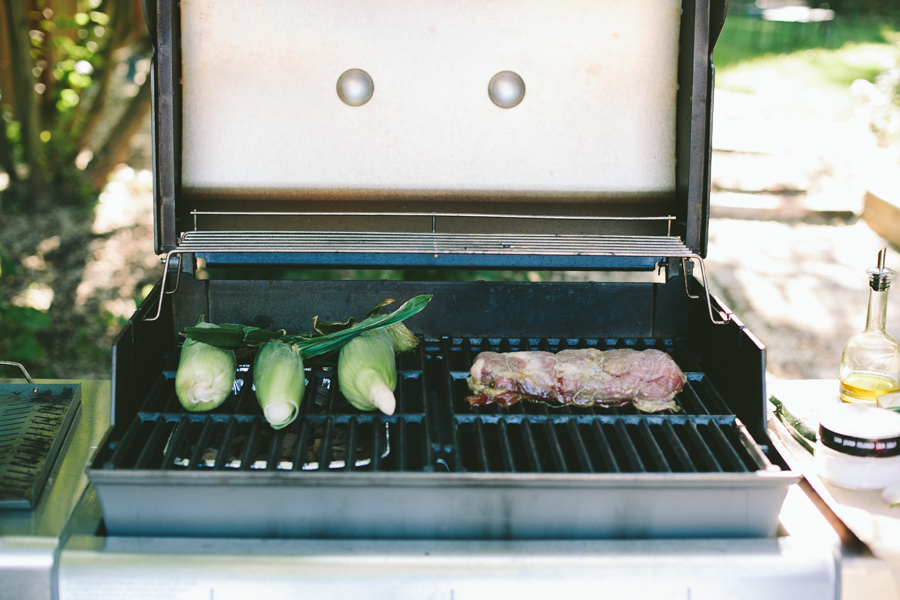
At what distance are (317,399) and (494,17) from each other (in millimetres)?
1180

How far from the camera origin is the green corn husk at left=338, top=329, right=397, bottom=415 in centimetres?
170

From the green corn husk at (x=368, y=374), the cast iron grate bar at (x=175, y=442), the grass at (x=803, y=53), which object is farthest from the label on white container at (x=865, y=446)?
the grass at (x=803, y=53)

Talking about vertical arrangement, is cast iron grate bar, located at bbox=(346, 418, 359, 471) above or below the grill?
below

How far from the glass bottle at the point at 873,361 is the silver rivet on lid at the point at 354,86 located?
1470 millimetres

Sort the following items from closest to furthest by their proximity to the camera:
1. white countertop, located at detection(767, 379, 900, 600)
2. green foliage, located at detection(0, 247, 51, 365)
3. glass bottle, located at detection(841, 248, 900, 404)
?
1. white countertop, located at detection(767, 379, 900, 600)
2. glass bottle, located at detection(841, 248, 900, 404)
3. green foliage, located at detection(0, 247, 51, 365)

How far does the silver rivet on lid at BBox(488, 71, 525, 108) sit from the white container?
1172 millimetres

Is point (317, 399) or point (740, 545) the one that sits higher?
point (317, 399)

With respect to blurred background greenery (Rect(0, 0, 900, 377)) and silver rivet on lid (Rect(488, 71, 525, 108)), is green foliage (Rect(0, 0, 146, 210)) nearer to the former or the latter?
blurred background greenery (Rect(0, 0, 900, 377))

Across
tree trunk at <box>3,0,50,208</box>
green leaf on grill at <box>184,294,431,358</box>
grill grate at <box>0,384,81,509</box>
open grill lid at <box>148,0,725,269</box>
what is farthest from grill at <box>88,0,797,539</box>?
tree trunk at <box>3,0,50,208</box>

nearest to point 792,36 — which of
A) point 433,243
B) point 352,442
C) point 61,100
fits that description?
point 61,100

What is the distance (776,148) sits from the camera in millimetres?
8859

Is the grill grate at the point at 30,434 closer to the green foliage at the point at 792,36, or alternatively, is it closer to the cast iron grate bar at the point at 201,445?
the cast iron grate bar at the point at 201,445

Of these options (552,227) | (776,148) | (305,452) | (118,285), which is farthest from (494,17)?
(776,148)

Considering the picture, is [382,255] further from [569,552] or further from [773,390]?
[773,390]
